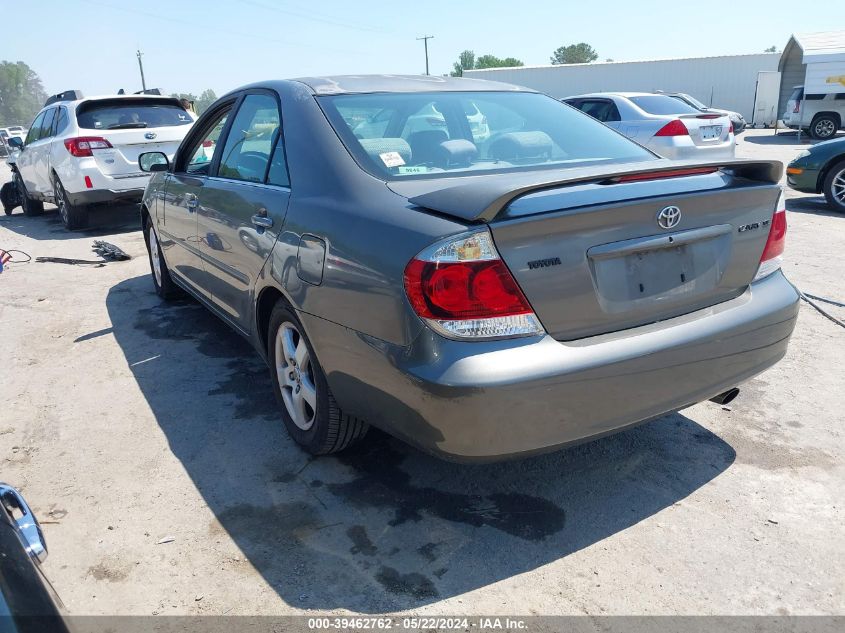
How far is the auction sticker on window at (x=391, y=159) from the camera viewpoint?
2812 millimetres

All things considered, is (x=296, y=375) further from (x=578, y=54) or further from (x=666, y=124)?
(x=578, y=54)

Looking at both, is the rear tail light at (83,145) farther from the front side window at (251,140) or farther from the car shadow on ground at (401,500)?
the car shadow on ground at (401,500)

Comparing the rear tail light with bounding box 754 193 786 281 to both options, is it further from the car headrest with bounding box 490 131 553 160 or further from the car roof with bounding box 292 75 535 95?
the car roof with bounding box 292 75 535 95

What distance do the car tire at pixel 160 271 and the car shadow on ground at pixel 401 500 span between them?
202cm

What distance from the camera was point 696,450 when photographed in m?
3.15

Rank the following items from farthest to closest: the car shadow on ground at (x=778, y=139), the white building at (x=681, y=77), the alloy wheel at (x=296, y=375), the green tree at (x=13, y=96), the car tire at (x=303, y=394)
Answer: the green tree at (x=13, y=96) < the white building at (x=681, y=77) < the car shadow on ground at (x=778, y=139) < the alloy wheel at (x=296, y=375) < the car tire at (x=303, y=394)

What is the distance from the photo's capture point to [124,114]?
9.46 metres

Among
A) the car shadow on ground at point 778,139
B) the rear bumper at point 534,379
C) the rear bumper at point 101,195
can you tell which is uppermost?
the rear bumper at point 534,379

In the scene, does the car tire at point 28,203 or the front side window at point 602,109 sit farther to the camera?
the car tire at point 28,203

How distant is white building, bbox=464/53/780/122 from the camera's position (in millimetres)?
35406

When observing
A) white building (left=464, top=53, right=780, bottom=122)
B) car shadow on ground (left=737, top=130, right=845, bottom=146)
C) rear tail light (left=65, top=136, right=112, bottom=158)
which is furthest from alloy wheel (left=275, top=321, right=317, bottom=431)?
white building (left=464, top=53, right=780, bottom=122)

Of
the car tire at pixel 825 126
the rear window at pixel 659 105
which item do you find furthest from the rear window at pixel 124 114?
the car tire at pixel 825 126

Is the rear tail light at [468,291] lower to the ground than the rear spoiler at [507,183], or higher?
lower

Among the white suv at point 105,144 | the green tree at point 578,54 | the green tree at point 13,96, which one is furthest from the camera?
the green tree at point 13,96
